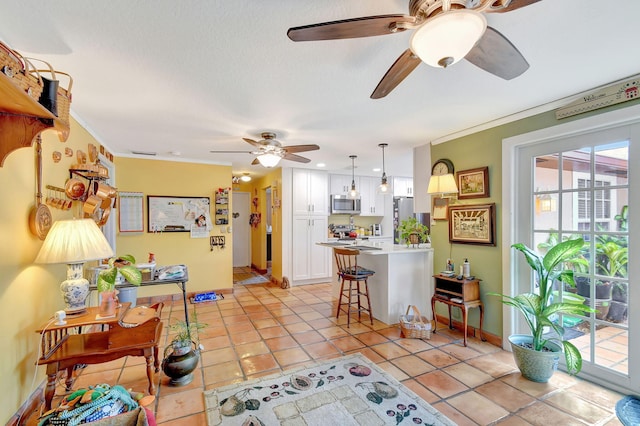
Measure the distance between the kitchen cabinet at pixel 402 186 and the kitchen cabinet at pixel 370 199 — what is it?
1.19ft

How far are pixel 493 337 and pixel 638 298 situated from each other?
4.13ft

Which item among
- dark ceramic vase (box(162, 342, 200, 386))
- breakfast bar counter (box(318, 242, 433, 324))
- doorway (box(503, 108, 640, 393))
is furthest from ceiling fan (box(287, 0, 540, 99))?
breakfast bar counter (box(318, 242, 433, 324))

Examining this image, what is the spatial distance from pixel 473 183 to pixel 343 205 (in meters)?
3.20

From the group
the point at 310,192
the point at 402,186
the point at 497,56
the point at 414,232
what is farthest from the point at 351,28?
the point at 402,186

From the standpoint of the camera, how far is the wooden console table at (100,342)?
1831mm

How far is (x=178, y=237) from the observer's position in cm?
472

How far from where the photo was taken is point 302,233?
5711mm

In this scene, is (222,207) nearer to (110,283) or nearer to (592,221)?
(110,283)

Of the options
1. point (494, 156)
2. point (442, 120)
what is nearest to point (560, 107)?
point (494, 156)

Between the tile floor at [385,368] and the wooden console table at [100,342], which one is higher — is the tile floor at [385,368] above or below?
below

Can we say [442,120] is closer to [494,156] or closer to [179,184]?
[494,156]

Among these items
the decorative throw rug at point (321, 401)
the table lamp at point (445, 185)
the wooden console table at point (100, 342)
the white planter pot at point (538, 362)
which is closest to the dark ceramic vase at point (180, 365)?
Answer: the wooden console table at point (100, 342)

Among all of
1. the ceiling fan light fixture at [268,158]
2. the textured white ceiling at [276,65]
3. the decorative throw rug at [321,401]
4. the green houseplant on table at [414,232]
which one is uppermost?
the textured white ceiling at [276,65]

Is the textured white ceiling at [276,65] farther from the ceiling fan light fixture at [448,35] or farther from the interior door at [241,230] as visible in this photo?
the interior door at [241,230]
